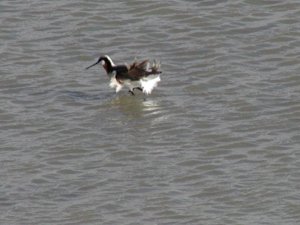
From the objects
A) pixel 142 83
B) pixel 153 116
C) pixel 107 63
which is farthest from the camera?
pixel 107 63

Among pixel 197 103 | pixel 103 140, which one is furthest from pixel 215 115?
pixel 103 140

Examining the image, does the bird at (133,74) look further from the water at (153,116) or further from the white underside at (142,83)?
the water at (153,116)

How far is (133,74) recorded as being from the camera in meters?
17.0

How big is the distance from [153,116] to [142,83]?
80cm

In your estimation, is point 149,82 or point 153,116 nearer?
point 153,116

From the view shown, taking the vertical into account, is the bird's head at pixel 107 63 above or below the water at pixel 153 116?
above

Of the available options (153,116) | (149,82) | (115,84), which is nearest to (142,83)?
(149,82)

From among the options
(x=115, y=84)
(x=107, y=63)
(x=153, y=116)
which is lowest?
(x=153, y=116)

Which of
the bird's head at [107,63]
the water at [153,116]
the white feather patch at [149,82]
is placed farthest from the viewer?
the bird's head at [107,63]

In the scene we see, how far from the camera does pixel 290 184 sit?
44.0 ft

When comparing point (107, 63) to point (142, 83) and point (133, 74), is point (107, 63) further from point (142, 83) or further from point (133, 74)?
point (142, 83)

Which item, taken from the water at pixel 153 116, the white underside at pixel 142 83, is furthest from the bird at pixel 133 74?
the water at pixel 153 116

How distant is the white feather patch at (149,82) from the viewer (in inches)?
658

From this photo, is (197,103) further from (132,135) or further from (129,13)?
(129,13)
